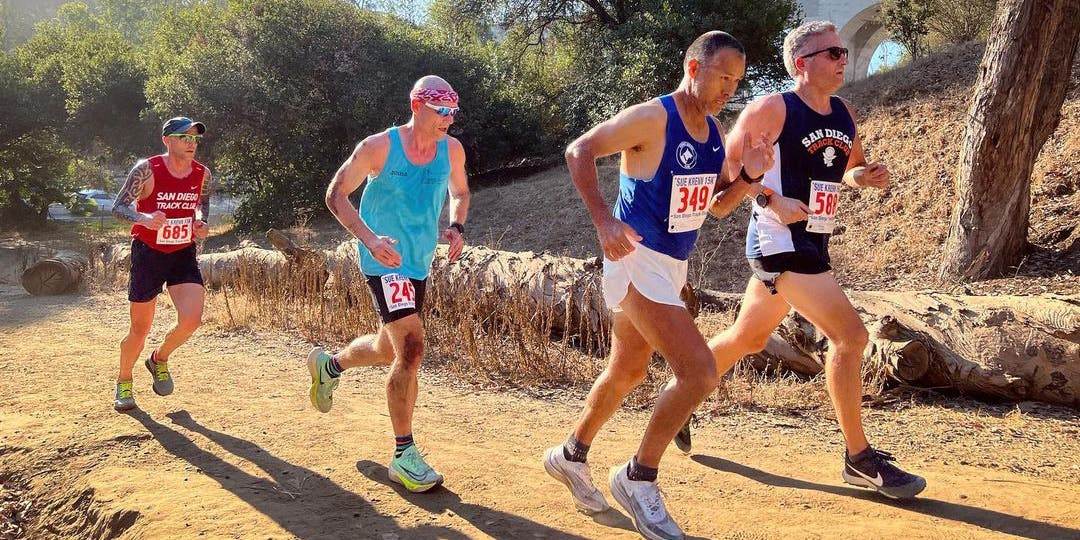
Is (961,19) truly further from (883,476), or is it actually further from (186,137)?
(186,137)

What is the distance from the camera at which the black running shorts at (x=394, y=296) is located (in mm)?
4297

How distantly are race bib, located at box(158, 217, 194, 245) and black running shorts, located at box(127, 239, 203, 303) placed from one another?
0.08 metres

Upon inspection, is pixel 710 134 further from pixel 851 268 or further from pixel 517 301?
pixel 851 268

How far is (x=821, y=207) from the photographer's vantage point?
419 cm

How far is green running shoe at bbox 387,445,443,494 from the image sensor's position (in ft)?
13.9

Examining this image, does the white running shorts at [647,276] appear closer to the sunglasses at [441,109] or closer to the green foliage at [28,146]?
the sunglasses at [441,109]

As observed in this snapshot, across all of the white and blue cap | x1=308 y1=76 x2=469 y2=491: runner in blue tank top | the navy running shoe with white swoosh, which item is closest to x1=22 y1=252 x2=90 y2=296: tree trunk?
the white and blue cap

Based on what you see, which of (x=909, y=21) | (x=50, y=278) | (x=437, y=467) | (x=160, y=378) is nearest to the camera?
(x=437, y=467)

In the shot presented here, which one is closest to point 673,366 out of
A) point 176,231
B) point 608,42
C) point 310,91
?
point 176,231

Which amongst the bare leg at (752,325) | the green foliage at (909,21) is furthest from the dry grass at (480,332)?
the green foliage at (909,21)

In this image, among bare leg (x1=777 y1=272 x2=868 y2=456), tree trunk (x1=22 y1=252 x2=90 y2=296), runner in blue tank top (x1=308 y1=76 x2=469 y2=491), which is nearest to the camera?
bare leg (x1=777 y1=272 x2=868 y2=456)

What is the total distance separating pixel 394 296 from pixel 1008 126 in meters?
6.77

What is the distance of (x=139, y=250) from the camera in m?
5.91

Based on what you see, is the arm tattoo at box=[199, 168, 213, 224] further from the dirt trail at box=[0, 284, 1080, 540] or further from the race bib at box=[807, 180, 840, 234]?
the race bib at box=[807, 180, 840, 234]
